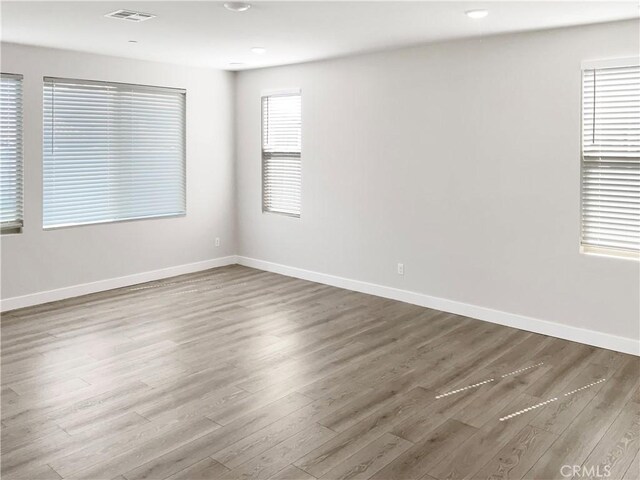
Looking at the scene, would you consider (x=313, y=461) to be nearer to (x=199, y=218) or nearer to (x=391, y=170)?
(x=391, y=170)

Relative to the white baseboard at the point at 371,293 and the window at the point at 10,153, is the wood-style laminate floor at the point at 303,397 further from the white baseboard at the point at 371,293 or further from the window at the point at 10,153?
the window at the point at 10,153

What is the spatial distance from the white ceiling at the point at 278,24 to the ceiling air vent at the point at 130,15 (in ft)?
0.20

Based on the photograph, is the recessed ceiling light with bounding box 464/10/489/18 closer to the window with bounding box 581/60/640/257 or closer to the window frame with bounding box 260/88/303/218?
the window with bounding box 581/60/640/257

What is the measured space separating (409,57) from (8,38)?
3.44m

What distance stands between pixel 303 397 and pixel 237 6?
247cm

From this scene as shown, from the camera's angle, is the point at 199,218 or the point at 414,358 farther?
the point at 199,218

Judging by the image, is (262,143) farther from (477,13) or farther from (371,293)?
(477,13)

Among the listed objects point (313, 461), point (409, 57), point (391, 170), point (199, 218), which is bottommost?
point (313, 461)

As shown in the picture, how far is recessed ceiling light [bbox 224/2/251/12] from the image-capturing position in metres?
3.63

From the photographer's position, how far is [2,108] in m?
5.04

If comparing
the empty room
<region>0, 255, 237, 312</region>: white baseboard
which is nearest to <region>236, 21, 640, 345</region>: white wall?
the empty room

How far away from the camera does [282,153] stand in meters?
6.58

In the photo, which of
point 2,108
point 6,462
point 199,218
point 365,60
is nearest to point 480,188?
point 365,60

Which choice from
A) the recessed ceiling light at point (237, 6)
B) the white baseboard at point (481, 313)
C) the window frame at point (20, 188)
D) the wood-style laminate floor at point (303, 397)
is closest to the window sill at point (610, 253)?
the white baseboard at point (481, 313)
